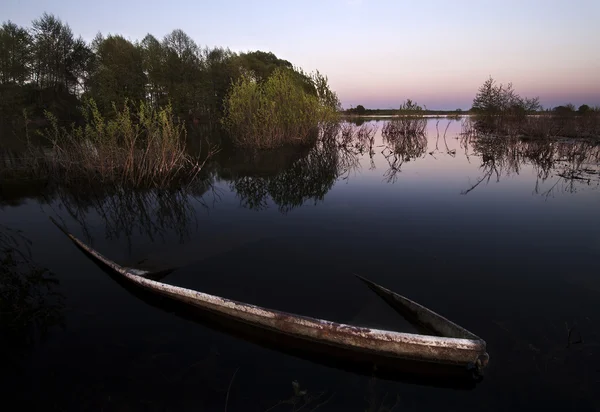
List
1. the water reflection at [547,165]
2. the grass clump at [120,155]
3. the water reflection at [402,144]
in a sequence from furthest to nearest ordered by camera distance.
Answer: the water reflection at [402,144] → the water reflection at [547,165] → the grass clump at [120,155]

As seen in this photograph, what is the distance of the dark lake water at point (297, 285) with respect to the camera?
3121 mm

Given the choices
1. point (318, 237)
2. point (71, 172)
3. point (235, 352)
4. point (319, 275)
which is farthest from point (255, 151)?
point (235, 352)

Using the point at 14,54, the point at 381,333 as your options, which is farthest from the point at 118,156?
the point at 14,54

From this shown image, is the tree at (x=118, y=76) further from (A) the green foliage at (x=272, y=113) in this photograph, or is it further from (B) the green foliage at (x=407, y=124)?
(B) the green foliage at (x=407, y=124)

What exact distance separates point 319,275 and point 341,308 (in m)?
1.01

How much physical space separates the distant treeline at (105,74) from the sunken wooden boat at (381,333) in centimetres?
3163

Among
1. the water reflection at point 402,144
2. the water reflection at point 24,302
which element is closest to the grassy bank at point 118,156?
the water reflection at point 24,302

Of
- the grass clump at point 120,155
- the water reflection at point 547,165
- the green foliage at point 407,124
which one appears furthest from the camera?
the green foliage at point 407,124

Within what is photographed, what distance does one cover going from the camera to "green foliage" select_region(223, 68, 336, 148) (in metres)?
18.6

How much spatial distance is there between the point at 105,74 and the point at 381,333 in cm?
4358

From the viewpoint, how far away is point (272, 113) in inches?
731

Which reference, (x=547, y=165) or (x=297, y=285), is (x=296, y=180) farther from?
(x=547, y=165)

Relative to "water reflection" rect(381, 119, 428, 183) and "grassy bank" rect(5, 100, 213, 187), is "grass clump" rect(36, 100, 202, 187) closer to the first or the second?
"grassy bank" rect(5, 100, 213, 187)

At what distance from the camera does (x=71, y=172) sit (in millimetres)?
11234
